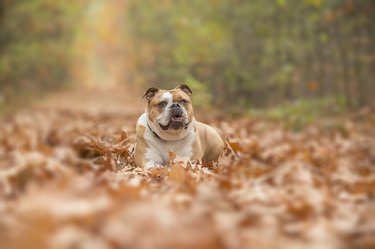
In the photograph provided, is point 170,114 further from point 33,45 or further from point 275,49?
point 33,45

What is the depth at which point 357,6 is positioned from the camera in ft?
43.4

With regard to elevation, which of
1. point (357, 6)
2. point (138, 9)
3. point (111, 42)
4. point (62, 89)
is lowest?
point (357, 6)

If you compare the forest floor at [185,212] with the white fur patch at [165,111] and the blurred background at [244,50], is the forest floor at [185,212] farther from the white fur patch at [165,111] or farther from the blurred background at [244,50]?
the blurred background at [244,50]

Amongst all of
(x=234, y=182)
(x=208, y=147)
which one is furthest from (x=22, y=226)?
(x=208, y=147)

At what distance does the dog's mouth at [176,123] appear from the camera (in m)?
5.16

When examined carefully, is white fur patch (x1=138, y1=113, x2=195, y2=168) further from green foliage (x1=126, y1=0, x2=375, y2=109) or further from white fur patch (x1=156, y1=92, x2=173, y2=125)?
green foliage (x1=126, y1=0, x2=375, y2=109)

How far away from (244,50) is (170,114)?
14119 mm

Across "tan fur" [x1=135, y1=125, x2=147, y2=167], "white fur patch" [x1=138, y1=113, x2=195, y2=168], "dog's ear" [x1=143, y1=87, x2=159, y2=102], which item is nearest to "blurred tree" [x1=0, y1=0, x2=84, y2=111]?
"dog's ear" [x1=143, y1=87, x2=159, y2=102]

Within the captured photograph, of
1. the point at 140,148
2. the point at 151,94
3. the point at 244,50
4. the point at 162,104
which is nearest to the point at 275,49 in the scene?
the point at 244,50

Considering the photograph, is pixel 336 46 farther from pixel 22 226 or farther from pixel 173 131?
pixel 22 226

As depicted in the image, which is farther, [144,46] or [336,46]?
[144,46]

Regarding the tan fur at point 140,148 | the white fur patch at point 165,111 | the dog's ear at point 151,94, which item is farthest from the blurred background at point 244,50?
the tan fur at point 140,148

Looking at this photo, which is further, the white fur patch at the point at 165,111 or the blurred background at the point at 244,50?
the blurred background at the point at 244,50

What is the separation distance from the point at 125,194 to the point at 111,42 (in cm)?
5862
